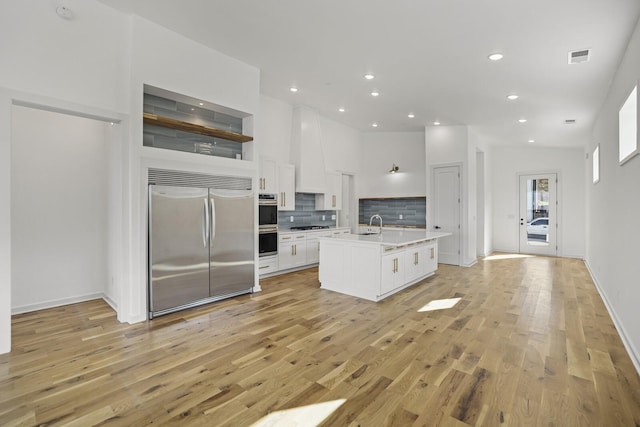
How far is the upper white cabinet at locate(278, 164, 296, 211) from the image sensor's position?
6074mm

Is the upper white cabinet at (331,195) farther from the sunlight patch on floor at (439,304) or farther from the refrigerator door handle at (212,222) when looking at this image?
the sunlight patch on floor at (439,304)

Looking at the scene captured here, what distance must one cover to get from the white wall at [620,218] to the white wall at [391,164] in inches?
141

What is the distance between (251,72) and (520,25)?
3317 millimetres

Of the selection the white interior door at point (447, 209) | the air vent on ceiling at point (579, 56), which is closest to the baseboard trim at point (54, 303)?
the white interior door at point (447, 209)

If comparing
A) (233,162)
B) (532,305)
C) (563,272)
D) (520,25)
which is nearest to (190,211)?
(233,162)

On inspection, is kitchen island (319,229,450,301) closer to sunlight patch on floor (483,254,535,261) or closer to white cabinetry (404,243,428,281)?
white cabinetry (404,243,428,281)

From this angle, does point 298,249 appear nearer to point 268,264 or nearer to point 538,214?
point 268,264

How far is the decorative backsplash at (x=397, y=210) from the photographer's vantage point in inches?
314

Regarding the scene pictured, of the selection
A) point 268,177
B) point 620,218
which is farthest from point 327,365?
point 268,177

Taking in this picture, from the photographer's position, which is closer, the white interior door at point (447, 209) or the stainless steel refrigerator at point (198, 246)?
the stainless steel refrigerator at point (198, 246)

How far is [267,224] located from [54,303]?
307 cm

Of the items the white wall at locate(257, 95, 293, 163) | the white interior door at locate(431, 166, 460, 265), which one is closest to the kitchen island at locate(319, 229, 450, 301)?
the white interior door at locate(431, 166, 460, 265)

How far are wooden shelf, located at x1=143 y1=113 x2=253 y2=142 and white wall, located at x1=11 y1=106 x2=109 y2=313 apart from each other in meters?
1.13

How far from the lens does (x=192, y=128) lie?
4.17 metres
